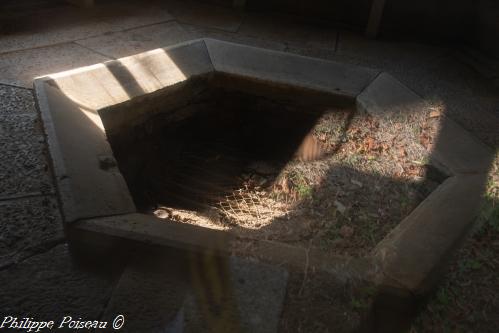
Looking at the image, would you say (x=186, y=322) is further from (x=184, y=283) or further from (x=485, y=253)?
(x=485, y=253)

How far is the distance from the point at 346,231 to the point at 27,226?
1.49m

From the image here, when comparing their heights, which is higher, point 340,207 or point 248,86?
point 248,86

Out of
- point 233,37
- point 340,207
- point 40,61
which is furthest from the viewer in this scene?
point 233,37

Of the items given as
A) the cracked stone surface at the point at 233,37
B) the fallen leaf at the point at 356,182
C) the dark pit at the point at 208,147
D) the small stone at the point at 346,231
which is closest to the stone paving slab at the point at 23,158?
the dark pit at the point at 208,147

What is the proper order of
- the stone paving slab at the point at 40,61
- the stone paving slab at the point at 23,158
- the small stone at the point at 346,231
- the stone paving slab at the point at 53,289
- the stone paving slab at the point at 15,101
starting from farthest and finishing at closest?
the stone paving slab at the point at 40,61
the stone paving slab at the point at 15,101
the small stone at the point at 346,231
the stone paving slab at the point at 23,158
the stone paving slab at the point at 53,289

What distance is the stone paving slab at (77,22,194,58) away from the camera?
10.3 ft

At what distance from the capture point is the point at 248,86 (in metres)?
3.11

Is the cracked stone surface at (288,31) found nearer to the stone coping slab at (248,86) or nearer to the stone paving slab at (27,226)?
the stone coping slab at (248,86)

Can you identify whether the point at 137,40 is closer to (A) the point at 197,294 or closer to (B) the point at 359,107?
(B) the point at 359,107

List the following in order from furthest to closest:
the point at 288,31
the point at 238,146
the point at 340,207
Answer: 1. the point at 288,31
2. the point at 238,146
3. the point at 340,207

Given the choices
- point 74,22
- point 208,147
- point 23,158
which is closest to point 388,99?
point 208,147

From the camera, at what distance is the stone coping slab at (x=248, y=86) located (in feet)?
5.48

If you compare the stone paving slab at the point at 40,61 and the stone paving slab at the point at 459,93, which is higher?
the stone paving slab at the point at 459,93

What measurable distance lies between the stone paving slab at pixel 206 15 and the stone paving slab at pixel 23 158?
207cm
